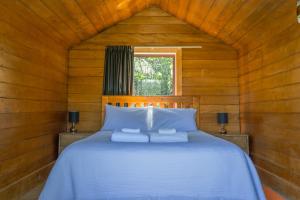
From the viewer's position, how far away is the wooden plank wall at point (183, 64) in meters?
3.85

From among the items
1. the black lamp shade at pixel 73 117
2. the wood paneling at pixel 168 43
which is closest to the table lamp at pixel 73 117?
the black lamp shade at pixel 73 117

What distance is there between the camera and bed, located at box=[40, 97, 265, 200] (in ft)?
5.86

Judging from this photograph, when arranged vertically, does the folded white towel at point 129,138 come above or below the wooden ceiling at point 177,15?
below

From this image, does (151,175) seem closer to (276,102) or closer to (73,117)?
(276,102)

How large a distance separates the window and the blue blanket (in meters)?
2.24

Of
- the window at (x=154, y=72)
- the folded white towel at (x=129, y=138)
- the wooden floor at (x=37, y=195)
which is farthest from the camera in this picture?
the window at (x=154, y=72)

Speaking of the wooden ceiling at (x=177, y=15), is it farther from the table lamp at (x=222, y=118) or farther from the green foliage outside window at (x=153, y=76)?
the table lamp at (x=222, y=118)

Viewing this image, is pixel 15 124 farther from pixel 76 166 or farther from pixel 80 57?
pixel 80 57

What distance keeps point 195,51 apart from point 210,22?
56cm

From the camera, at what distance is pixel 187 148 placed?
1892 mm

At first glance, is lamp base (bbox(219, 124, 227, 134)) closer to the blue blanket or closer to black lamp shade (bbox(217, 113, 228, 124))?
black lamp shade (bbox(217, 113, 228, 124))

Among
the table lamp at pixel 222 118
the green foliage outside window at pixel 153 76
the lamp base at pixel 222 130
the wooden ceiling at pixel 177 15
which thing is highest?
the wooden ceiling at pixel 177 15

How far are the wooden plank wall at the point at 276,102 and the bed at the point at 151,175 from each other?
93 cm

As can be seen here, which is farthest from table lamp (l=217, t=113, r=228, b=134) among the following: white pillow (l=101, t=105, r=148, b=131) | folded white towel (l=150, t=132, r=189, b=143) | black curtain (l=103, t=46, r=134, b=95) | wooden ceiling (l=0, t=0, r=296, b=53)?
folded white towel (l=150, t=132, r=189, b=143)
